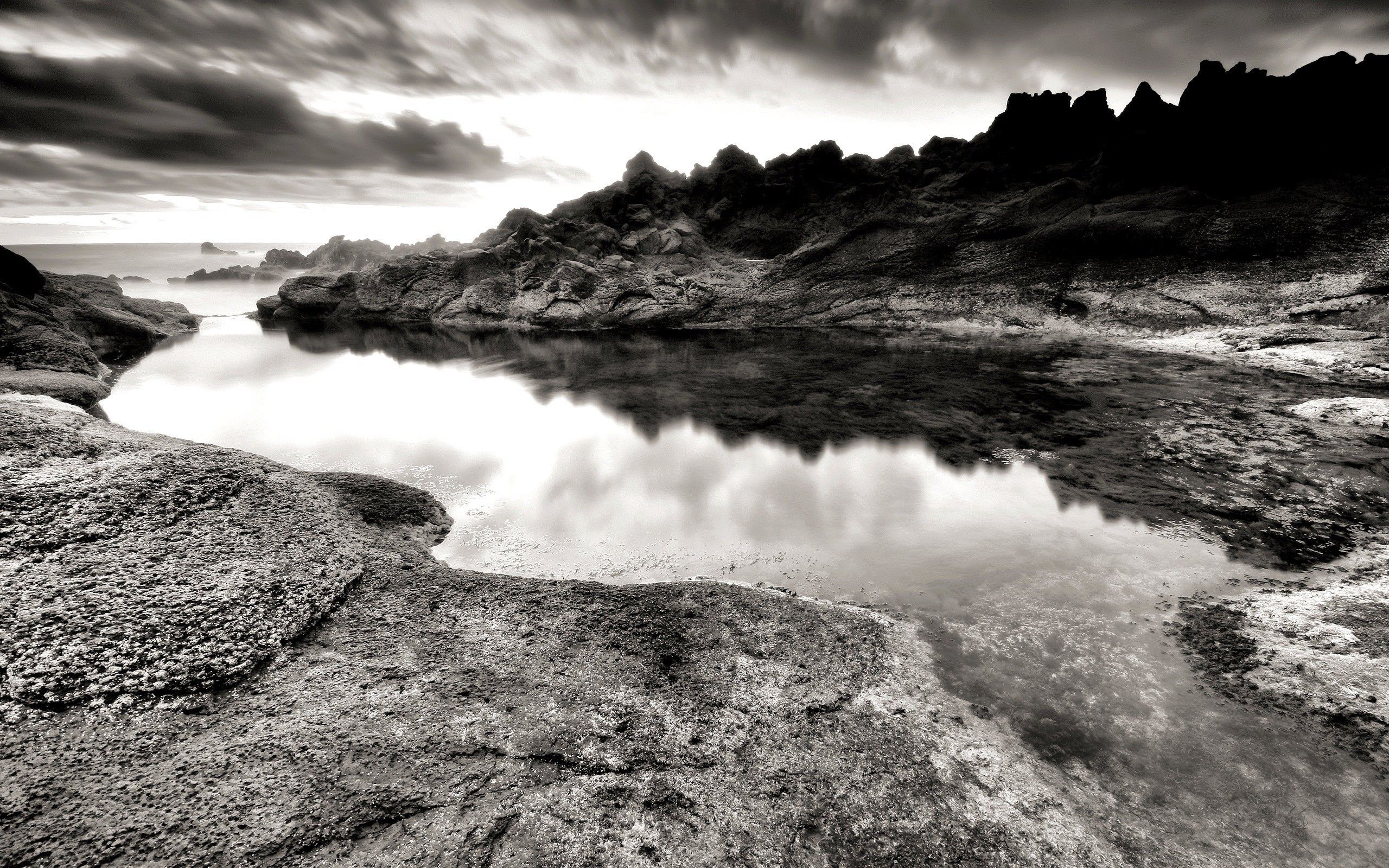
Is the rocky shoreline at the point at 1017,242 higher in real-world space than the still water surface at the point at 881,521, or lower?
higher

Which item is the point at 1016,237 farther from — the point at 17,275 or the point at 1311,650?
the point at 17,275

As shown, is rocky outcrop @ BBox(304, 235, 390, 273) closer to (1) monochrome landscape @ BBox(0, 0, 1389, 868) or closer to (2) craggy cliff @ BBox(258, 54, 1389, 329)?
(2) craggy cliff @ BBox(258, 54, 1389, 329)

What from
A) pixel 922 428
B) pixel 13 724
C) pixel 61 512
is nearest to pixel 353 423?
pixel 61 512

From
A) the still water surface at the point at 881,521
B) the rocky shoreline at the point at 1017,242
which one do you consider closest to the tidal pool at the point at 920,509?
the still water surface at the point at 881,521

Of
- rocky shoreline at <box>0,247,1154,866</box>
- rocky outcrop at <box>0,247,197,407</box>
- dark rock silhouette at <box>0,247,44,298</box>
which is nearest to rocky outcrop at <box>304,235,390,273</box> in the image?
rocky outcrop at <box>0,247,197,407</box>

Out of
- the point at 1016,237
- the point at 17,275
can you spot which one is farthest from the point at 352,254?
the point at 1016,237

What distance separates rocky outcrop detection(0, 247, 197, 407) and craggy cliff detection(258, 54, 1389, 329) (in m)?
21.2

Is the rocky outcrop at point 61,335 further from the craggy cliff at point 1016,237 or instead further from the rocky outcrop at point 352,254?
the rocky outcrop at point 352,254

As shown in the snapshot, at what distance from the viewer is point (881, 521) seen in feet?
35.9

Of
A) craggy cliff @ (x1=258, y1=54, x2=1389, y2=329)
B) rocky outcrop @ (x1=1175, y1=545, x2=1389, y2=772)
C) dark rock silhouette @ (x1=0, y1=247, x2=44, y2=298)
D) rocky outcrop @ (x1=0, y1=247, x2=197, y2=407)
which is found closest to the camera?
rocky outcrop @ (x1=1175, y1=545, x2=1389, y2=772)

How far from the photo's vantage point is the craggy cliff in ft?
92.1

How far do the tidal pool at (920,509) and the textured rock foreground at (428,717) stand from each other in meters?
1.18

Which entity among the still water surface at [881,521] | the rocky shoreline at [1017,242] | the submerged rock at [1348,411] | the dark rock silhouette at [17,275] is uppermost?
the rocky shoreline at [1017,242]

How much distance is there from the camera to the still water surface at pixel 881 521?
489 centimetres
